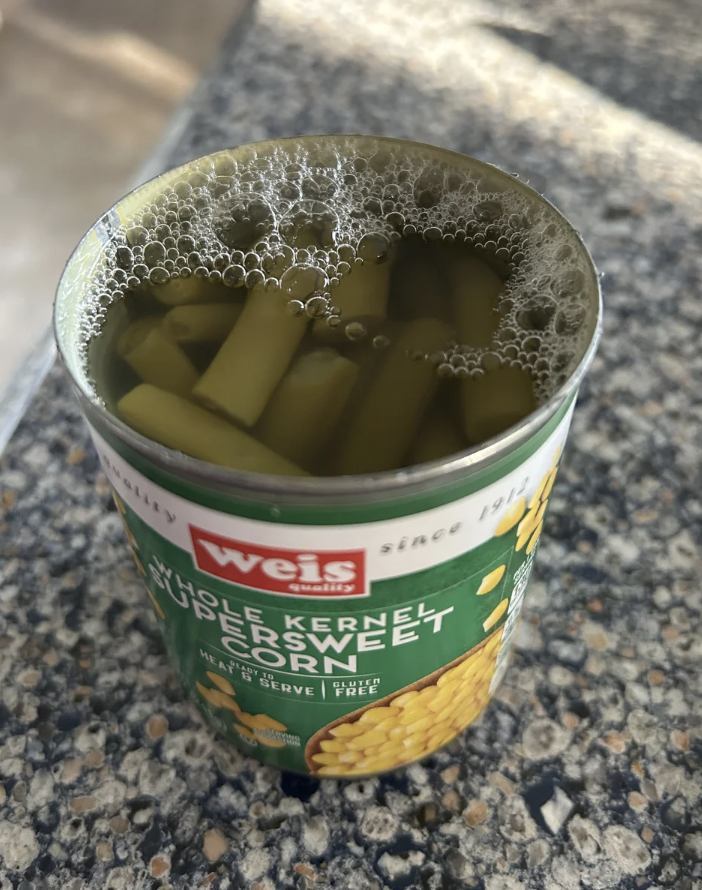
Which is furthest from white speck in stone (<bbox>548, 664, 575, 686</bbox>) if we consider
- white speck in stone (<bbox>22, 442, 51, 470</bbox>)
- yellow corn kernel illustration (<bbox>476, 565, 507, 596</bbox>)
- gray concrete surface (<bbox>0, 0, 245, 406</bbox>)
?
gray concrete surface (<bbox>0, 0, 245, 406</bbox>)

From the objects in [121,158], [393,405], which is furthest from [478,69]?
[393,405]

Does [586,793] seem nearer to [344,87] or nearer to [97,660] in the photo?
[97,660]

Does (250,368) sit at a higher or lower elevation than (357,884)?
higher

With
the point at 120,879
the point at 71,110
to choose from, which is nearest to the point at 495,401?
the point at 120,879

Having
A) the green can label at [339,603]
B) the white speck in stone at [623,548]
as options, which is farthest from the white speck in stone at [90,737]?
the white speck in stone at [623,548]

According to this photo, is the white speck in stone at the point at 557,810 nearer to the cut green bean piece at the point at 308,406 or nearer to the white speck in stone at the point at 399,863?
the white speck in stone at the point at 399,863

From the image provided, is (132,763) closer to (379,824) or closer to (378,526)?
(379,824)

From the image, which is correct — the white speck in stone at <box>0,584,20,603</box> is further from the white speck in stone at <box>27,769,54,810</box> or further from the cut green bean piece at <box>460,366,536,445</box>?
the cut green bean piece at <box>460,366,536,445</box>
